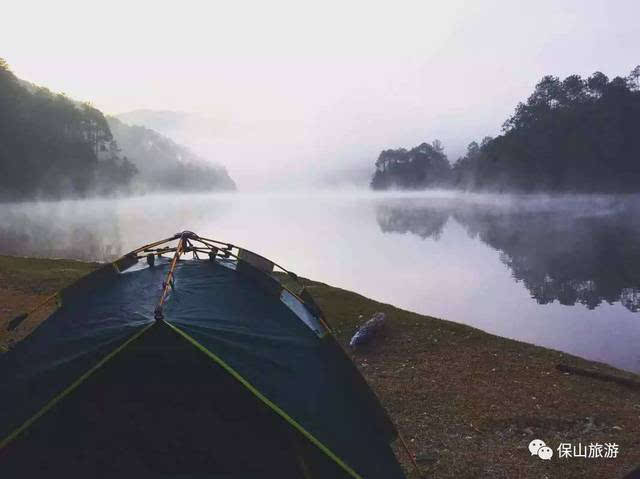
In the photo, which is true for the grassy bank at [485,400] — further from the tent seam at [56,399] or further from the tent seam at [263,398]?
the tent seam at [56,399]

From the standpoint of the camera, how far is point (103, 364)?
443cm

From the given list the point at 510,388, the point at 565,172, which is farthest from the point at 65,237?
the point at 565,172

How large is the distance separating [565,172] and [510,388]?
91587mm

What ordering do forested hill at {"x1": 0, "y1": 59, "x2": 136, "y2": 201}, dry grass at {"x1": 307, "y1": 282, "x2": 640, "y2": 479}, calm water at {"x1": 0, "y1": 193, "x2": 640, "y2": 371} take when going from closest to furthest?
dry grass at {"x1": 307, "y1": 282, "x2": 640, "y2": 479}
calm water at {"x1": 0, "y1": 193, "x2": 640, "y2": 371}
forested hill at {"x1": 0, "y1": 59, "x2": 136, "y2": 201}

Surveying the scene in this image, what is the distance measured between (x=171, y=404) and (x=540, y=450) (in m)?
6.01

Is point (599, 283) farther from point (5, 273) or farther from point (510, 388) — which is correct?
point (5, 273)

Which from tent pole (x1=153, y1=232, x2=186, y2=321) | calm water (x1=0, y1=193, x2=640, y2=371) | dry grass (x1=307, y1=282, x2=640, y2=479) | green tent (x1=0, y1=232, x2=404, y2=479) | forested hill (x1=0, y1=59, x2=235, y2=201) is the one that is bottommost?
calm water (x1=0, y1=193, x2=640, y2=371)

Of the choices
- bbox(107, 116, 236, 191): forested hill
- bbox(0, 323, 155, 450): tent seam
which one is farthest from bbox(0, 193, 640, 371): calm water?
bbox(107, 116, 236, 191): forested hill

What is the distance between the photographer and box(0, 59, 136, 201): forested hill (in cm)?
7025

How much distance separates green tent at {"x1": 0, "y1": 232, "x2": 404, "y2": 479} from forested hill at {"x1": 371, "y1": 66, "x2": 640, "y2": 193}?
9523 cm

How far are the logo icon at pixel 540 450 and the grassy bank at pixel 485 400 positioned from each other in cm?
10

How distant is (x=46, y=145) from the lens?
77438mm

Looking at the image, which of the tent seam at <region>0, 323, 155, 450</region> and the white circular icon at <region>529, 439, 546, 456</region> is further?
the white circular icon at <region>529, 439, 546, 456</region>

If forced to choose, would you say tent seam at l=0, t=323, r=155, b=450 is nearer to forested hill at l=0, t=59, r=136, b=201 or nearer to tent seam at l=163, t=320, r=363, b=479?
tent seam at l=163, t=320, r=363, b=479
